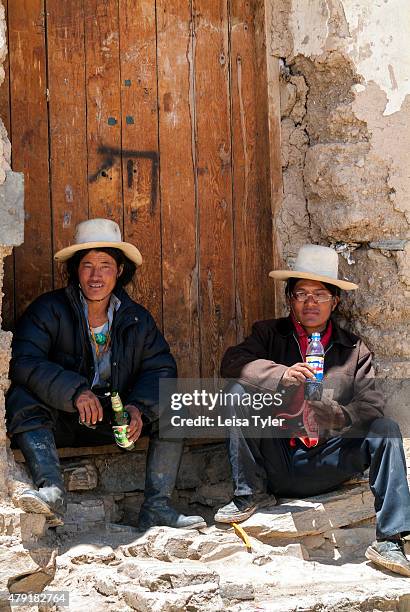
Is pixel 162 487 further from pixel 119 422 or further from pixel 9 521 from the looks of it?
pixel 9 521

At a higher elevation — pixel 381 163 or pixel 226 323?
pixel 381 163

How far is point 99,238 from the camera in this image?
5047 mm

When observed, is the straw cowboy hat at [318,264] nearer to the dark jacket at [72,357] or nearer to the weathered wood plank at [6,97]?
the dark jacket at [72,357]

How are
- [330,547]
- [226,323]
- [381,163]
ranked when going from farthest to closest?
[226,323] < [381,163] < [330,547]

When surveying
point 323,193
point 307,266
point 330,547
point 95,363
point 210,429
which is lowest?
point 330,547

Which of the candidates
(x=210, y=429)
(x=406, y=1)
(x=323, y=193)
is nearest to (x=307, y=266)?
(x=323, y=193)

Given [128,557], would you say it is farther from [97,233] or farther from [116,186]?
[116,186]

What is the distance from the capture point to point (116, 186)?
17.9ft

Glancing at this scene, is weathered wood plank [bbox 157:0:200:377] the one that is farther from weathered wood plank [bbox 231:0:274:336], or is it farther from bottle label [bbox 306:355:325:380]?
bottle label [bbox 306:355:325:380]

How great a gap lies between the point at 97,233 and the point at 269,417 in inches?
44.9

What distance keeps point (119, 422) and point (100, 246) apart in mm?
818

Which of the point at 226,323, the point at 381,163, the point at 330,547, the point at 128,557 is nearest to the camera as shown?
the point at 128,557

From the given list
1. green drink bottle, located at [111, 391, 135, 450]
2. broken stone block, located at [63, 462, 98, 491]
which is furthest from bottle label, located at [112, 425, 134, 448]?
broken stone block, located at [63, 462, 98, 491]

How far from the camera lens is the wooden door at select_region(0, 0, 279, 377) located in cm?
532
